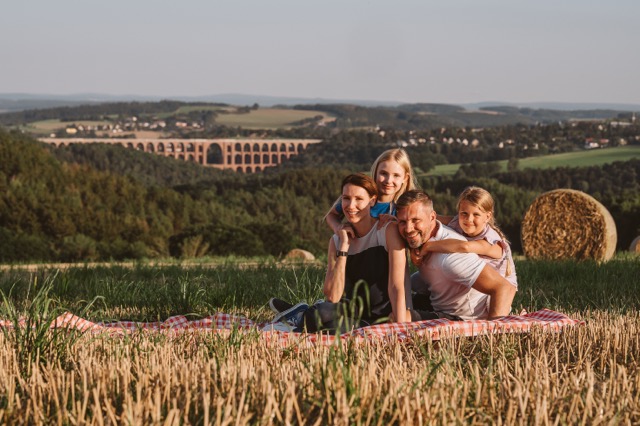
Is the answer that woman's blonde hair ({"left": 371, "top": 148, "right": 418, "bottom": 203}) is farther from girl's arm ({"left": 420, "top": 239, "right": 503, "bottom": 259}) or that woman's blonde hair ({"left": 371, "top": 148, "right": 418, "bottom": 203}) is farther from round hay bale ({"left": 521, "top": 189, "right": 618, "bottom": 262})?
round hay bale ({"left": 521, "top": 189, "right": 618, "bottom": 262})

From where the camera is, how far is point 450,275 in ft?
21.2

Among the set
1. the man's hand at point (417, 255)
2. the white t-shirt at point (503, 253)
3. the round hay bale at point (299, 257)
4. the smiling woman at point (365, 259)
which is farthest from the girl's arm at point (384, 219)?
the round hay bale at point (299, 257)

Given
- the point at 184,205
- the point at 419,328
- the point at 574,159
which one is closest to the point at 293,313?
the point at 419,328

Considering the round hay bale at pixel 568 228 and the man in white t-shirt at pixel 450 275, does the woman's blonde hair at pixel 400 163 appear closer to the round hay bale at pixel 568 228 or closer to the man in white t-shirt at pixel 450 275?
the man in white t-shirt at pixel 450 275

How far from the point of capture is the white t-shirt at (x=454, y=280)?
21.0 feet

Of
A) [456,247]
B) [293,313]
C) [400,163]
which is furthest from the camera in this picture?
[400,163]

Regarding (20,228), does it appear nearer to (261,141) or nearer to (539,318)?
(539,318)

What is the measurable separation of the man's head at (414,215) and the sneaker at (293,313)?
86cm

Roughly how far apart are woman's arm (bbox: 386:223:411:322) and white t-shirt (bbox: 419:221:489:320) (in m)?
0.26

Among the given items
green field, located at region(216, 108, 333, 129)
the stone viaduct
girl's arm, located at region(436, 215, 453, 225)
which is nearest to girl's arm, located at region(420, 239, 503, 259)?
girl's arm, located at region(436, 215, 453, 225)

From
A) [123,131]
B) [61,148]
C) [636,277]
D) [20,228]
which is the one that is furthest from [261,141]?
[636,277]

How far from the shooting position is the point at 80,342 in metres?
5.09

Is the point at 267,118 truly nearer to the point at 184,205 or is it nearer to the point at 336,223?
the point at 184,205

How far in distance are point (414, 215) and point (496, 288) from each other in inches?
30.7
